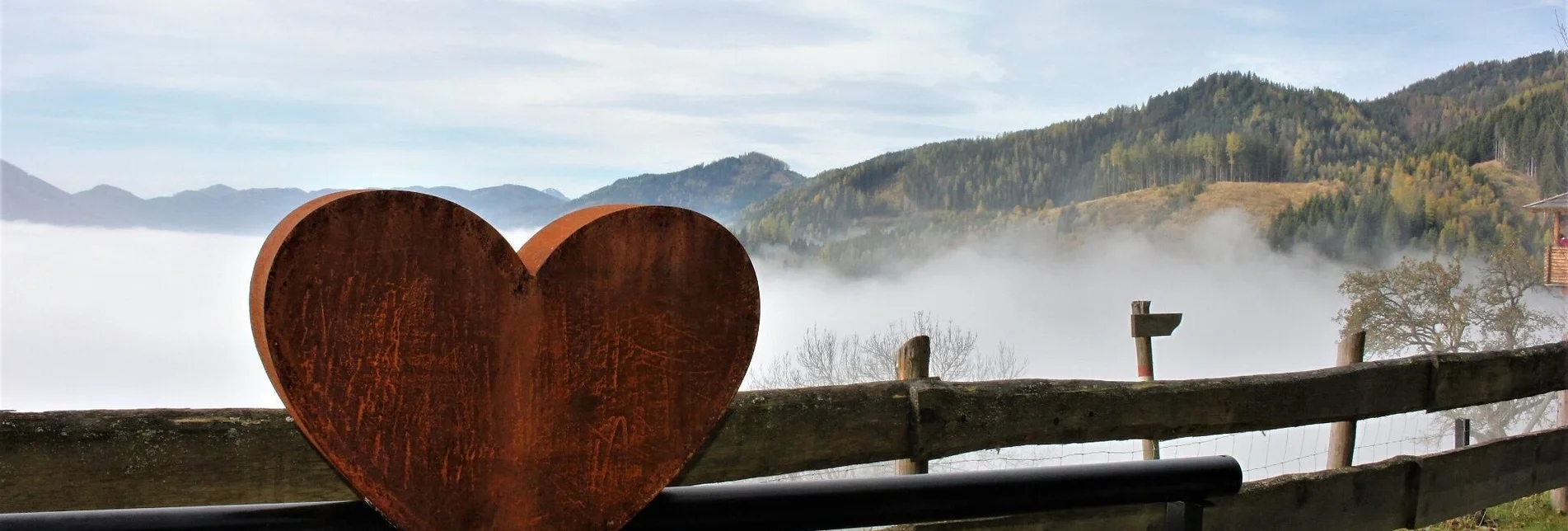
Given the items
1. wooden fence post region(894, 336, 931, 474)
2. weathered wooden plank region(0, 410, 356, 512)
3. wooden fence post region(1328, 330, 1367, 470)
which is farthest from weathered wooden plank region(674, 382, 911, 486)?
wooden fence post region(1328, 330, 1367, 470)

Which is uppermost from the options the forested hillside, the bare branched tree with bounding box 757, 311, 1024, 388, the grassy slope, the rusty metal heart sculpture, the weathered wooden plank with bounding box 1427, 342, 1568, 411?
the forested hillside

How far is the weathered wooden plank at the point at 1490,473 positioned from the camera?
3682mm

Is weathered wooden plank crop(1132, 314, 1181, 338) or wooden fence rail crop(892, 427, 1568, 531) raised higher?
weathered wooden plank crop(1132, 314, 1181, 338)

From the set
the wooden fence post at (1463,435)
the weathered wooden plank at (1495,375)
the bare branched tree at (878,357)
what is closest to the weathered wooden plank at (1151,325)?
the wooden fence post at (1463,435)

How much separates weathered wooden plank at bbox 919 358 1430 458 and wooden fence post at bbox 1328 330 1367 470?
461mm

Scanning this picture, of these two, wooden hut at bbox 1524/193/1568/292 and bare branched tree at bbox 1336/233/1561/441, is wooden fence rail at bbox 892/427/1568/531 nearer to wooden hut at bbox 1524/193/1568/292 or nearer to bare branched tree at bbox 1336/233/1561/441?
wooden hut at bbox 1524/193/1568/292

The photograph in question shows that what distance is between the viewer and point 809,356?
29172 millimetres

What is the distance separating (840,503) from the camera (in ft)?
1.83

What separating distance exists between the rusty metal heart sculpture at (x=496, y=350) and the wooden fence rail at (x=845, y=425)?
1330mm

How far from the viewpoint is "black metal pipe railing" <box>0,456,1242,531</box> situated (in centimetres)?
49

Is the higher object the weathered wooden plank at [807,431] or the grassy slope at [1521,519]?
the weathered wooden plank at [807,431]

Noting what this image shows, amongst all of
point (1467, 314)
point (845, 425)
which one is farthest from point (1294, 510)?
point (1467, 314)

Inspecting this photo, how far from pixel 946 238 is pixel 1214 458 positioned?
26.8m

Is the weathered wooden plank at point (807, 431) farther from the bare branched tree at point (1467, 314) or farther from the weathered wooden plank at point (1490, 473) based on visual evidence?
the bare branched tree at point (1467, 314)
